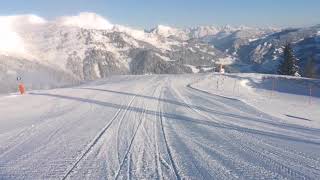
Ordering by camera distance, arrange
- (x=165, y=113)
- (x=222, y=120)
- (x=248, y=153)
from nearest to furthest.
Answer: (x=248, y=153)
(x=222, y=120)
(x=165, y=113)

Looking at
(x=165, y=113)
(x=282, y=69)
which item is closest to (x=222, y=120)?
(x=165, y=113)

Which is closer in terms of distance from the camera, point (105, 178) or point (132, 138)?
point (105, 178)

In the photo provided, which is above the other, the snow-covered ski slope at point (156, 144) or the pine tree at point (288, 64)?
the pine tree at point (288, 64)

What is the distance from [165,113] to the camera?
1800cm

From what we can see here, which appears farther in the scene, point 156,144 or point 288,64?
point 288,64

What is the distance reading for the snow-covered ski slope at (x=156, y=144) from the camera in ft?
29.7

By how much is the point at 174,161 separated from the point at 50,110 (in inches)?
463

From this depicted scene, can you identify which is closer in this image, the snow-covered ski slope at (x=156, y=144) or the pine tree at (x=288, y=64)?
the snow-covered ski slope at (x=156, y=144)

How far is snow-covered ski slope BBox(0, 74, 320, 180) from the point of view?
29.7 feet

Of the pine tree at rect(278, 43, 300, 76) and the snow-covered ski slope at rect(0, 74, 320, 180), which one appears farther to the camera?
the pine tree at rect(278, 43, 300, 76)

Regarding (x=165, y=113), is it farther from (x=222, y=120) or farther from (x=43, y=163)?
(x=43, y=163)

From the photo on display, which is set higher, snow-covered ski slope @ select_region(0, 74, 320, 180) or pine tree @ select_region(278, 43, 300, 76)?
pine tree @ select_region(278, 43, 300, 76)

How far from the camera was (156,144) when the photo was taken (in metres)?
11.7

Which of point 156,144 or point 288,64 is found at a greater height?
point 288,64
